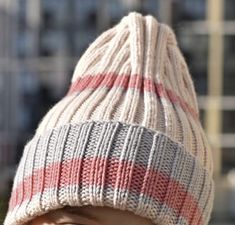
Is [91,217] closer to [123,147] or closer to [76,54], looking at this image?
[123,147]

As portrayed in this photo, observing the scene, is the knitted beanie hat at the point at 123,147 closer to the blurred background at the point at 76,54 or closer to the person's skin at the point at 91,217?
the person's skin at the point at 91,217

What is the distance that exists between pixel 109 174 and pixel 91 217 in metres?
0.06

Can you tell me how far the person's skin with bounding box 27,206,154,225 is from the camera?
3.28 ft

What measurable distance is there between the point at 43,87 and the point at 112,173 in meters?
8.17

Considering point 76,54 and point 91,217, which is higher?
point 91,217

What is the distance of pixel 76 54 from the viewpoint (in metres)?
9.10

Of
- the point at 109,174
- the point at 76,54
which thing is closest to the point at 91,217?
the point at 109,174

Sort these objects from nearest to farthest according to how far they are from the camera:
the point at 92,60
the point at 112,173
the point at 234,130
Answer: the point at 112,173 → the point at 92,60 → the point at 234,130

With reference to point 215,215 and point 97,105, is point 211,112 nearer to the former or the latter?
point 215,215

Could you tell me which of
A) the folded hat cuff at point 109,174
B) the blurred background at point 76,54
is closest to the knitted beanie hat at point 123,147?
the folded hat cuff at point 109,174

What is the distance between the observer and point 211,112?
9141mm

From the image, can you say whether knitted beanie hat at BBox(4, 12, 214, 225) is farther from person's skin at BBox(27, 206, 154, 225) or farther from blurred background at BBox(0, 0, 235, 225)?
blurred background at BBox(0, 0, 235, 225)

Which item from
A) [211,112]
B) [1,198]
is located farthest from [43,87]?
[1,198]

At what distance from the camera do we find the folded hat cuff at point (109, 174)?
1.03 meters
